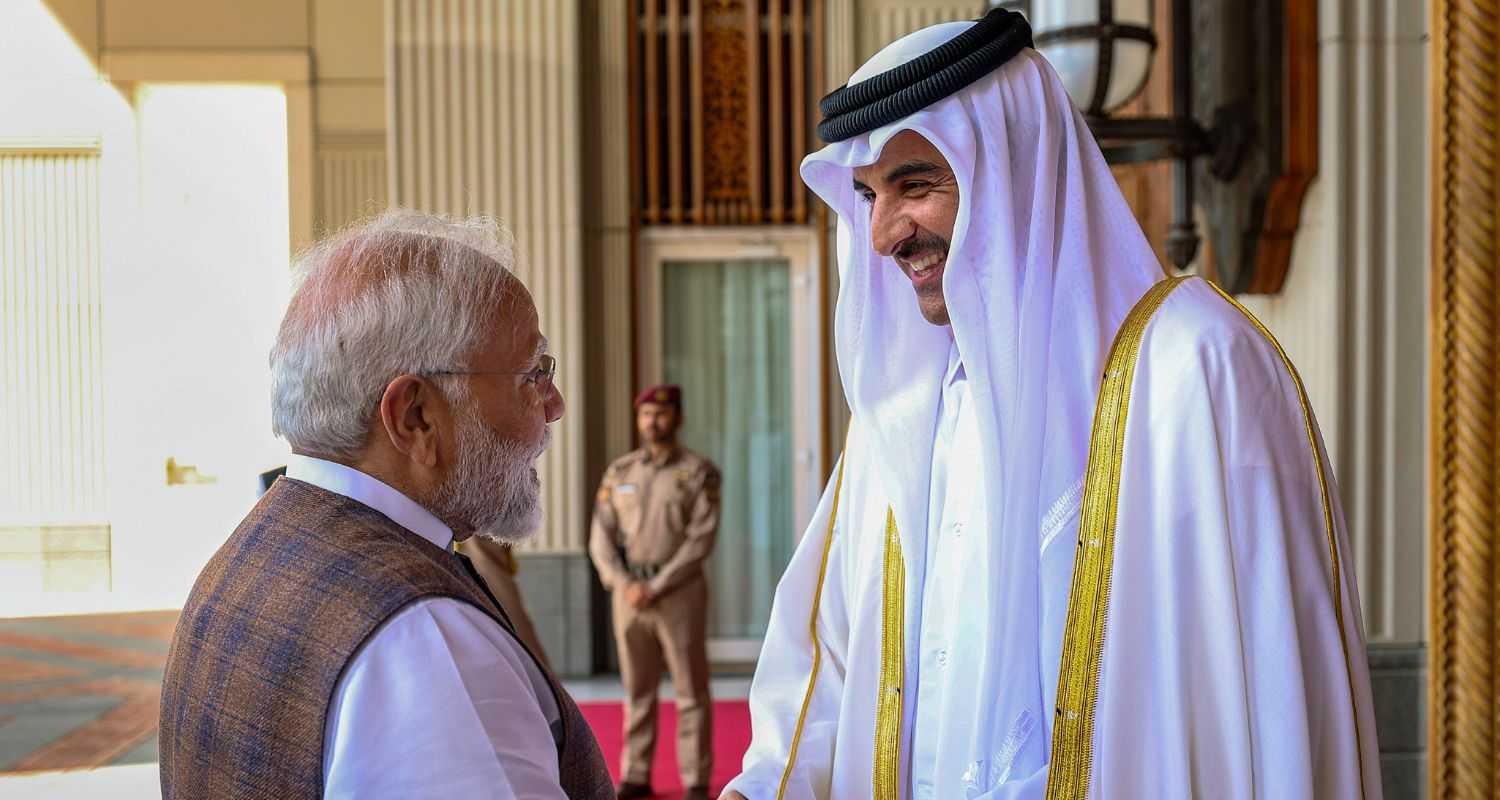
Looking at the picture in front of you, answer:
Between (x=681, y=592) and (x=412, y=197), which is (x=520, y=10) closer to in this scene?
(x=412, y=197)

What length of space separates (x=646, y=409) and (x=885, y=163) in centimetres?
398

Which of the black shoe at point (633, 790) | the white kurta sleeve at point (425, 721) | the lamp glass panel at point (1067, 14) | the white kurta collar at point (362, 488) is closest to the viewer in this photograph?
the white kurta sleeve at point (425, 721)

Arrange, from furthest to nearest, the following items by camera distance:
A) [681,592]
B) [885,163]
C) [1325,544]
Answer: [681,592]
[885,163]
[1325,544]

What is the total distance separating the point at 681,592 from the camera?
5453mm

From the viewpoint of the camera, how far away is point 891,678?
1.68 meters

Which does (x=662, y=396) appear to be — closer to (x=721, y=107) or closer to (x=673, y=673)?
(x=673, y=673)

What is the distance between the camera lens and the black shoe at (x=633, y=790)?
5270 mm

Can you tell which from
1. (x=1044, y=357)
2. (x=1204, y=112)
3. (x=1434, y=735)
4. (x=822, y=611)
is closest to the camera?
(x=1044, y=357)

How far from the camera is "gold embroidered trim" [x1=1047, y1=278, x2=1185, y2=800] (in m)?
1.37

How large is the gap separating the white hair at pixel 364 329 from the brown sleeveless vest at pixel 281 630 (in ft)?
0.23

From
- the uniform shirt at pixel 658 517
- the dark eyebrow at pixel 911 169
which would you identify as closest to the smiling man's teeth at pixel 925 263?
the dark eyebrow at pixel 911 169

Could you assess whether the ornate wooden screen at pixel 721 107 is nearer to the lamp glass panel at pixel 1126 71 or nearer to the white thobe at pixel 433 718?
the lamp glass panel at pixel 1126 71

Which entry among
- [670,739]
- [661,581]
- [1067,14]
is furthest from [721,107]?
[1067,14]

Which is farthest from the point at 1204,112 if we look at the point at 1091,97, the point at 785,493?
the point at 785,493
